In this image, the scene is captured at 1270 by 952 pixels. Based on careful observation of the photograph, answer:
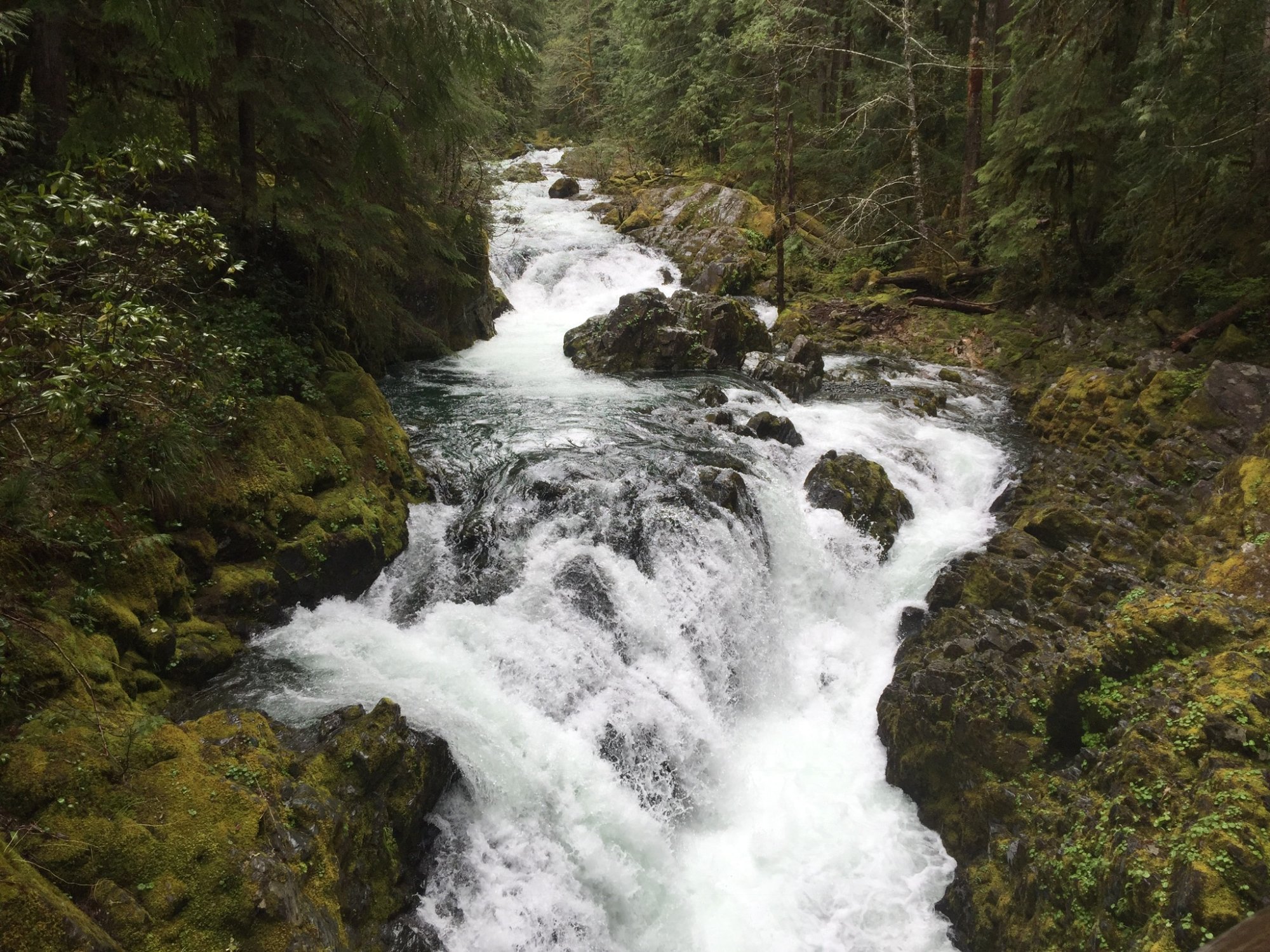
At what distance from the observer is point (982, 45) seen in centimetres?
1739

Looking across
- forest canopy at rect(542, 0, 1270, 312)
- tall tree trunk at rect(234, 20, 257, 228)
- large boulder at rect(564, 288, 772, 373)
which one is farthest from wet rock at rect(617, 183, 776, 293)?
tall tree trunk at rect(234, 20, 257, 228)

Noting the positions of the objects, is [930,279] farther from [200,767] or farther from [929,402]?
[200,767]

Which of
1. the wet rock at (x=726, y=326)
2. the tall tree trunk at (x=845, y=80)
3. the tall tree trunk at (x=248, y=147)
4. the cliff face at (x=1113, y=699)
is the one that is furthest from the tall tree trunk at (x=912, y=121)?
the tall tree trunk at (x=248, y=147)

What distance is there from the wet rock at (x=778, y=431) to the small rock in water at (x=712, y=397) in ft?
4.80

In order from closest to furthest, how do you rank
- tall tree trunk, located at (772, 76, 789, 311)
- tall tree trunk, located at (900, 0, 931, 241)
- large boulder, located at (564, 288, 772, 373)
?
large boulder, located at (564, 288, 772, 373) < tall tree trunk, located at (900, 0, 931, 241) < tall tree trunk, located at (772, 76, 789, 311)

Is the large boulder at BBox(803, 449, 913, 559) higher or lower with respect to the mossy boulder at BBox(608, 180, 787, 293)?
lower

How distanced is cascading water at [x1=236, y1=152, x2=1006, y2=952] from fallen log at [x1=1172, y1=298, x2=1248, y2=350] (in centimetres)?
364

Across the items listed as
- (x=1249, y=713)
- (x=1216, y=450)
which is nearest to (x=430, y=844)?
(x=1249, y=713)

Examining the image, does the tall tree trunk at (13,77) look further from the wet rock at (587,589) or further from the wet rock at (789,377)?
the wet rock at (789,377)

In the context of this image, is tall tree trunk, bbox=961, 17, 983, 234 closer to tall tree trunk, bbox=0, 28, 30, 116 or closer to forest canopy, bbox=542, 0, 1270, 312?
forest canopy, bbox=542, 0, 1270, 312

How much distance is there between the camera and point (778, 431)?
12.4m

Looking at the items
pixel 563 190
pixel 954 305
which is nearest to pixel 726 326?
pixel 954 305

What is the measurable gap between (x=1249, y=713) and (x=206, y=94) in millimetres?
12755

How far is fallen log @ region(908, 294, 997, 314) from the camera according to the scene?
1725 cm
